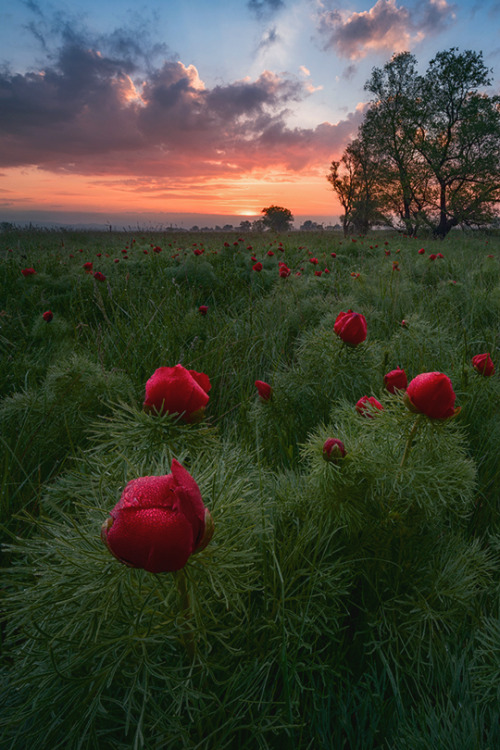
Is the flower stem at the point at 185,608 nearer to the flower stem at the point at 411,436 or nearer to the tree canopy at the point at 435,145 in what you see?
the flower stem at the point at 411,436

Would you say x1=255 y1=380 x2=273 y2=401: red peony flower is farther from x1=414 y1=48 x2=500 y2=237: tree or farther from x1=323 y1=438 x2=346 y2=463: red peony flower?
x1=414 y1=48 x2=500 y2=237: tree

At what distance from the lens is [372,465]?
A: 1.09 metres

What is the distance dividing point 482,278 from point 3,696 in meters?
5.83

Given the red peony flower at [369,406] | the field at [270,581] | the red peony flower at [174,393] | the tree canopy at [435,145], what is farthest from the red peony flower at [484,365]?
the tree canopy at [435,145]

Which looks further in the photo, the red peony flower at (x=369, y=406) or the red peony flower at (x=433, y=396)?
the red peony flower at (x=369, y=406)

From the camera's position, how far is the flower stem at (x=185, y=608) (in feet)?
2.37

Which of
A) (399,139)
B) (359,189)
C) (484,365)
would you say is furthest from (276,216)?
(484,365)

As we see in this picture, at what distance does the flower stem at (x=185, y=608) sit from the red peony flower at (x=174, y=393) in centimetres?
39

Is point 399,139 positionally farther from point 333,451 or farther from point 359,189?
point 333,451

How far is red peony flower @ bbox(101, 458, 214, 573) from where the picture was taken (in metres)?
0.57

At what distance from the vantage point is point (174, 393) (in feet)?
3.15

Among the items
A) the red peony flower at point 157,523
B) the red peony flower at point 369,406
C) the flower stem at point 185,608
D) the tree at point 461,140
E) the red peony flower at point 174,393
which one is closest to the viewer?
the red peony flower at point 157,523

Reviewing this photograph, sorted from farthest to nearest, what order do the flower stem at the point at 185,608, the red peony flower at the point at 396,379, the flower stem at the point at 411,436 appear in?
1. the red peony flower at the point at 396,379
2. the flower stem at the point at 411,436
3. the flower stem at the point at 185,608

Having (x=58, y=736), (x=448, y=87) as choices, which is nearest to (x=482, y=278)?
(x=58, y=736)
